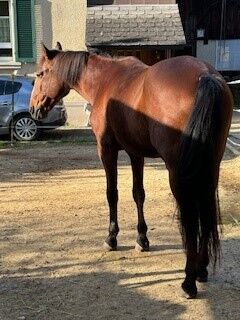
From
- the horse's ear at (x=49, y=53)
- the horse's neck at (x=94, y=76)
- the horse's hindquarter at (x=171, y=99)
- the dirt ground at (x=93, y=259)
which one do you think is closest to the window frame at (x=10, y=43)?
the dirt ground at (x=93, y=259)

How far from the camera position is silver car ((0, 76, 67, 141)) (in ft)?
38.4

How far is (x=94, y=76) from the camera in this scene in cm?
472

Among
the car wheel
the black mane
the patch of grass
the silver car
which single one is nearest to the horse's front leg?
the black mane

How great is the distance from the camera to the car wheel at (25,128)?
11703mm

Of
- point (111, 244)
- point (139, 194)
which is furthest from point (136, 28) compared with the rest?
point (111, 244)

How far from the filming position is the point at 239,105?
18.0 metres

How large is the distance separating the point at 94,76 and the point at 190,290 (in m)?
2.23

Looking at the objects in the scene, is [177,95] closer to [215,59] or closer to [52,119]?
[52,119]

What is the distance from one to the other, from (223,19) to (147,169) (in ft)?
51.3

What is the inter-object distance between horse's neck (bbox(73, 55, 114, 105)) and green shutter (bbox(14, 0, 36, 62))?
30.6 feet

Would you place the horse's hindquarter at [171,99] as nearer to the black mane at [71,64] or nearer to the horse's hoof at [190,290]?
the horse's hoof at [190,290]

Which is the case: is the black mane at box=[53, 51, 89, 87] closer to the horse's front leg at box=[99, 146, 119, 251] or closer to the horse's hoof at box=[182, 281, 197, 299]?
the horse's front leg at box=[99, 146, 119, 251]

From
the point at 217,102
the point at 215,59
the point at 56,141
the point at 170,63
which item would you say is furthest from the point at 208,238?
the point at 215,59

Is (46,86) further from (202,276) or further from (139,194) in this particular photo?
(202,276)
